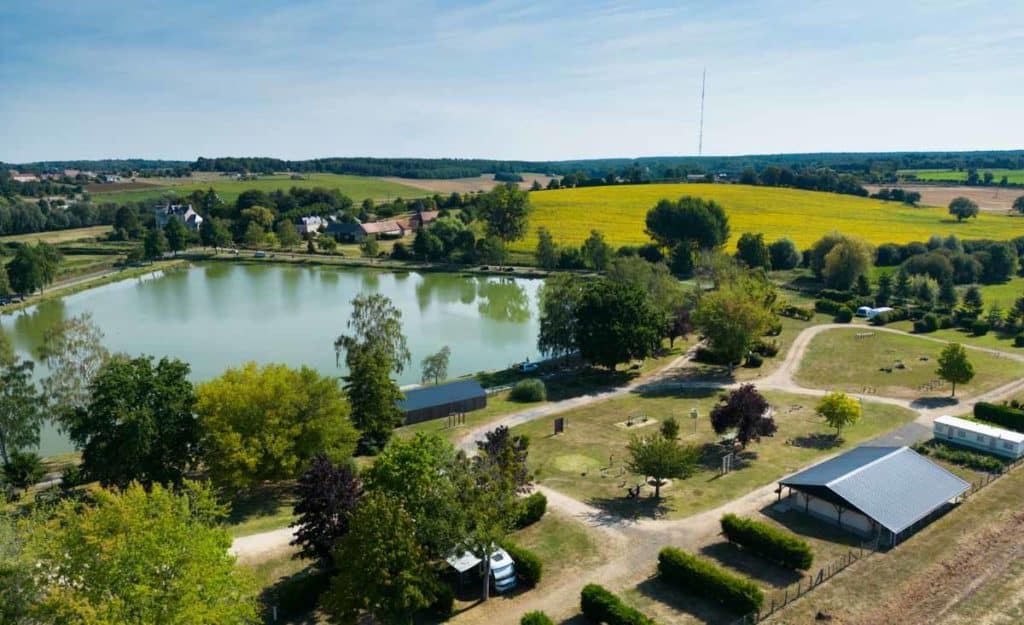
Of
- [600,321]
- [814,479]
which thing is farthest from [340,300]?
[814,479]

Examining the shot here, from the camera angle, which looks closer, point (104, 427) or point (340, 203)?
point (104, 427)

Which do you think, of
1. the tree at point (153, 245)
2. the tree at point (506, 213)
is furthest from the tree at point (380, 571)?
the tree at point (153, 245)

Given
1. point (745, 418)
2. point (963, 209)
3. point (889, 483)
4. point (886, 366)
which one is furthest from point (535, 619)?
point (963, 209)

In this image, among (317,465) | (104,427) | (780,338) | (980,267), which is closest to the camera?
(317,465)

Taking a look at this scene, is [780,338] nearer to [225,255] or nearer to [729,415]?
[729,415]

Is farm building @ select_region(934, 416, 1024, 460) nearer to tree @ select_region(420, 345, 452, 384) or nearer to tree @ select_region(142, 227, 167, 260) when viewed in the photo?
tree @ select_region(420, 345, 452, 384)

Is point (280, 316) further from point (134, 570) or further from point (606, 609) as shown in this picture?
point (606, 609)
